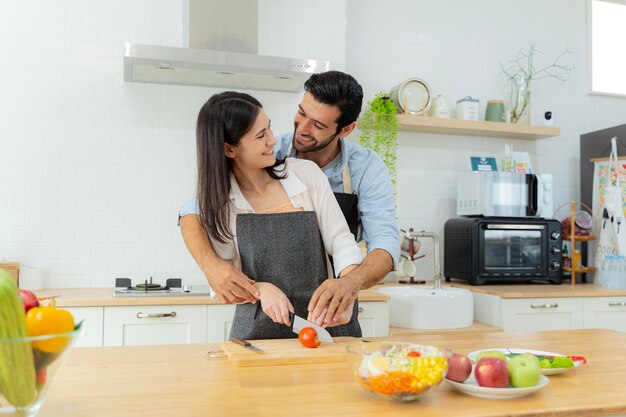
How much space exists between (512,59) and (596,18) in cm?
90

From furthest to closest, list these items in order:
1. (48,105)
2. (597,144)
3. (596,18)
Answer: (596,18)
(597,144)
(48,105)

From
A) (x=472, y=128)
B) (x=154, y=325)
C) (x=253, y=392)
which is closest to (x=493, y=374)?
(x=253, y=392)

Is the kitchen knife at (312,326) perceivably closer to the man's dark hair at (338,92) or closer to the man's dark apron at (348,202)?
the man's dark apron at (348,202)

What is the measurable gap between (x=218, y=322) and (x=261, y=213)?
1.30 m

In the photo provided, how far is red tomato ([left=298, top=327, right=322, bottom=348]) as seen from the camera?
5.82ft

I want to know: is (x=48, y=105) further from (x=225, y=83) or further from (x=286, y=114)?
(x=286, y=114)

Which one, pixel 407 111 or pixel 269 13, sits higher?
pixel 269 13

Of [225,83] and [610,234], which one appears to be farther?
[610,234]

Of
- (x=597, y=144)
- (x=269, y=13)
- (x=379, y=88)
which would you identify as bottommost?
(x=597, y=144)

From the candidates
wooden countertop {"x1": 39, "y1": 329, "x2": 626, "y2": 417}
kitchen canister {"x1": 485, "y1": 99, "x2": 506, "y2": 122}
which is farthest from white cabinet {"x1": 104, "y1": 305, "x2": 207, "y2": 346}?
kitchen canister {"x1": 485, "y1": 99, "x2": 506, "y2": 122}

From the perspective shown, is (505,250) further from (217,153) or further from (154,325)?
(217,153)

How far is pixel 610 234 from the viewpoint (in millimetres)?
4391

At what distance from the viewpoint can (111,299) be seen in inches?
123

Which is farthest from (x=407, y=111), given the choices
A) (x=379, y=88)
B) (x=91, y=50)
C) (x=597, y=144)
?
(x=91, y=50)
